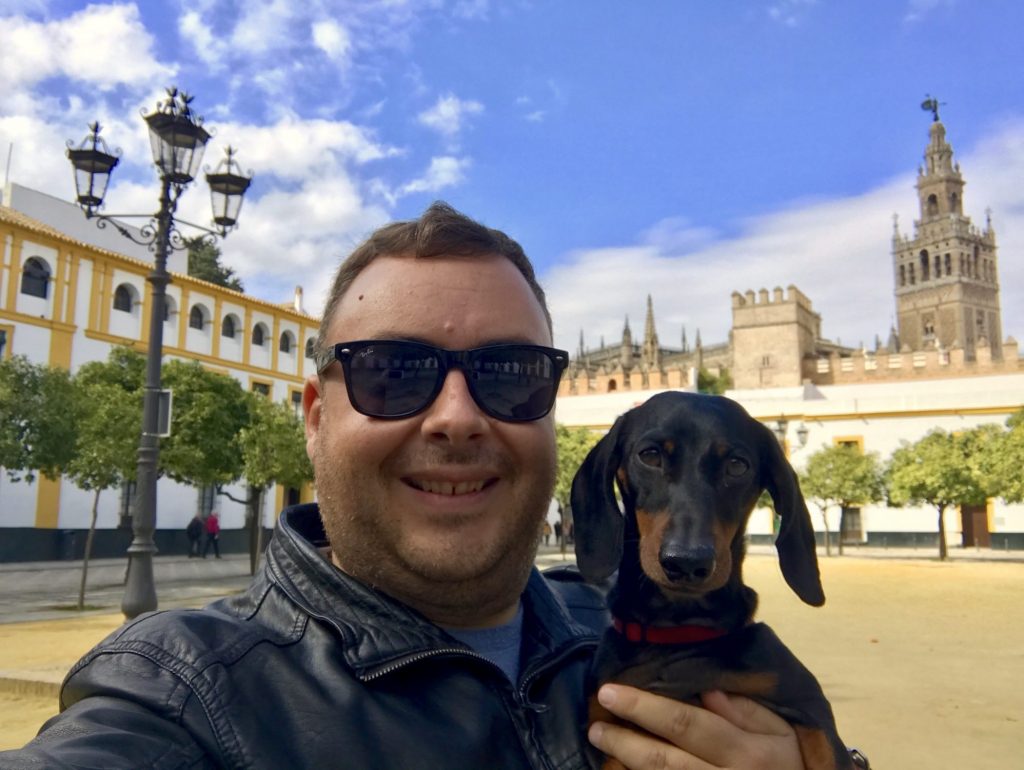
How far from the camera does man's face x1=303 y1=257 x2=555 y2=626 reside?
156 cm

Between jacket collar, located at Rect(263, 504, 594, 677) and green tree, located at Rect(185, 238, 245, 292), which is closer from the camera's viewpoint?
jacket collar, located at Rect(263, 504, 594, 677)

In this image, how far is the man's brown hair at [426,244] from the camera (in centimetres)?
172

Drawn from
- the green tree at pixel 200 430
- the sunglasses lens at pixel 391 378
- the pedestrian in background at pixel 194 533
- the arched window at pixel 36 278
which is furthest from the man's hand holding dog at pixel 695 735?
the arched window at pixel 36 278

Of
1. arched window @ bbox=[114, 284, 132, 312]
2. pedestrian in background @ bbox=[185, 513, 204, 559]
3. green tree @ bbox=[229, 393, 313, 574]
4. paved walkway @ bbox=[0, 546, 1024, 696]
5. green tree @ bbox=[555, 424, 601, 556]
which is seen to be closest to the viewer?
paved walkway @ bbox=[0, 546, 1024, 696]

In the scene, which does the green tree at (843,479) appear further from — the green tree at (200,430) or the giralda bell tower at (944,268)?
the giralda bell tower at (944,268)

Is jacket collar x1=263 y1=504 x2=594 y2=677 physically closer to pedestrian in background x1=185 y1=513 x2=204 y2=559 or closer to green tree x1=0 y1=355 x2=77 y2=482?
green tree x1=0 y1=355 x2=77 y2=482

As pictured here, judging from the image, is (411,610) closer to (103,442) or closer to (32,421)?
(103,442)

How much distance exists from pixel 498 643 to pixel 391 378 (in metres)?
0.58

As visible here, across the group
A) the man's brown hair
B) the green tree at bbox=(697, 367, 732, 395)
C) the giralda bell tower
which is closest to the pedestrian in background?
the man's brown hair

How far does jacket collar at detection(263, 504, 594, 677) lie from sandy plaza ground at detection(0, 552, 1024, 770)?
15.5 feet

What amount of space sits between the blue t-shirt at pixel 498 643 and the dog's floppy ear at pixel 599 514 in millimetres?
208

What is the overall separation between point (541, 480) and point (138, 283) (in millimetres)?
29187

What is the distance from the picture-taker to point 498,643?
1689mm

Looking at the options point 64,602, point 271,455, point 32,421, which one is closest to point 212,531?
point 271,455
